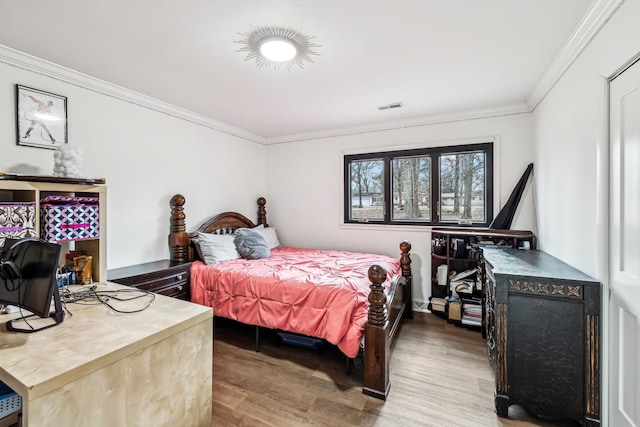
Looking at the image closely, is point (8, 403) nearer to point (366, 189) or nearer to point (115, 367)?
point (115, 367)

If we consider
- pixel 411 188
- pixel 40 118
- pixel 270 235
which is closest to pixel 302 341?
pixel 270 235

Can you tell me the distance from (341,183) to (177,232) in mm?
2220

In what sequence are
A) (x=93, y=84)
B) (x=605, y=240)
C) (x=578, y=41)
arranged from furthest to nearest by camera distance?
(x=93, y=84), (x=578, y=41), (x=605, y=240)

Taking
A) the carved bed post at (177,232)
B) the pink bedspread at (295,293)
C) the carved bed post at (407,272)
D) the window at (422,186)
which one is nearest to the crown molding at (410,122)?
the window at (422,186)

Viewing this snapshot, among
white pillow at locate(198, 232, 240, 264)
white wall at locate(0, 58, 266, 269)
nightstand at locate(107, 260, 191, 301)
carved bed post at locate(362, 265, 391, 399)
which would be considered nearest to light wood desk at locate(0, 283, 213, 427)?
nightstand at locate(107, 260, 191, 301)

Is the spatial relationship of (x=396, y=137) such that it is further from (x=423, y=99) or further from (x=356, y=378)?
(x=356, y=378)

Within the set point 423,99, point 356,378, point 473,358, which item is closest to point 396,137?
point 423,99

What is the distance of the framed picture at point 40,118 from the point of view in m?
2.13

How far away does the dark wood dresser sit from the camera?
5.35 feet

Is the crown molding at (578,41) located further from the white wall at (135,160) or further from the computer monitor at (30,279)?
the white wall at (135,160)

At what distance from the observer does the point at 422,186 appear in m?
3.73

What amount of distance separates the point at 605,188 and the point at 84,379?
264 centimetres

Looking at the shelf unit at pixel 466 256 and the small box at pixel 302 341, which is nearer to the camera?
the small box at pixel 302 341

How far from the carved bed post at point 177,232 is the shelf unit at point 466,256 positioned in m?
2.89
